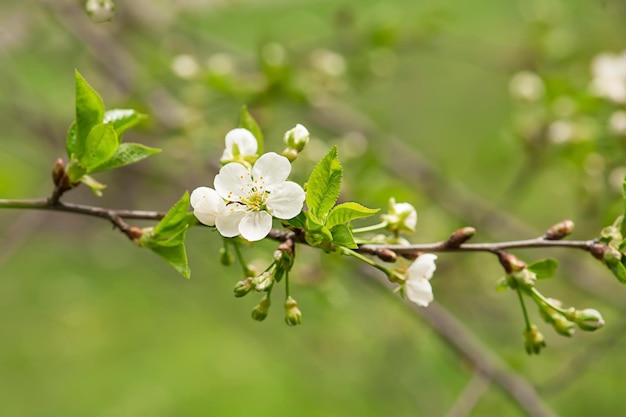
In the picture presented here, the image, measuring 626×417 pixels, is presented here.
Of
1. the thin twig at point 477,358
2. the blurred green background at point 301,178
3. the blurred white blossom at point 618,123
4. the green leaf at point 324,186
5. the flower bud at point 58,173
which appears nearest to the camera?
the green leaf at point 324,186

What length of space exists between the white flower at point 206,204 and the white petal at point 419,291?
0.24m

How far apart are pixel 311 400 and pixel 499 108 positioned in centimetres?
280

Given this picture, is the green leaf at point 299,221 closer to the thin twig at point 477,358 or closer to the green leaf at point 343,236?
the green leaf at point 343,236

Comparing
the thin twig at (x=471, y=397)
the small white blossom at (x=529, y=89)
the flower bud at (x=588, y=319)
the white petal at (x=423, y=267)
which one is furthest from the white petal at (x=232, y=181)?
the small white blossom at (x=529, y=89)

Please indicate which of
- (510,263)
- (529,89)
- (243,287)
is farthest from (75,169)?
(529,89)

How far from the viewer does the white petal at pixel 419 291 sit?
2.64ft

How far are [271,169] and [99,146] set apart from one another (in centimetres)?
20

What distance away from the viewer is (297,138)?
84 centimetres

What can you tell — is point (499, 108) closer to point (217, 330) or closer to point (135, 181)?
point (217, 330)

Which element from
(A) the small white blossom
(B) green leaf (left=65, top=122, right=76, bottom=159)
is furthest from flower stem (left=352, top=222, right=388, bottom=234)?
(A) the small white blossom

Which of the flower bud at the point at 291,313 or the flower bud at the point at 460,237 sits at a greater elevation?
the flower bud at the point at 460,237

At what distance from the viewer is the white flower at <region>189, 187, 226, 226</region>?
732 mm

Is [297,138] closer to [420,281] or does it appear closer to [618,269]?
[420,281]

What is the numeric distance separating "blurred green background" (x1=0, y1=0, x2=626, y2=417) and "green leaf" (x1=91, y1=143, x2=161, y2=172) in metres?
0.60
